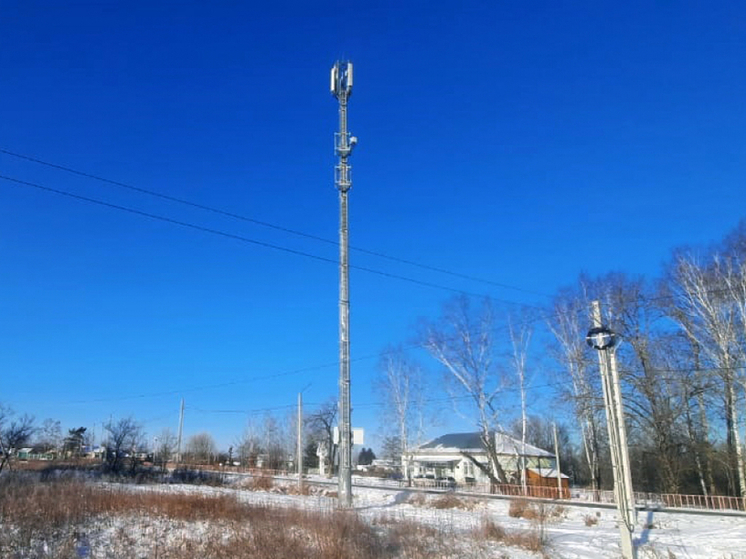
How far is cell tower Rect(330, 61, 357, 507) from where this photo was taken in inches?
742

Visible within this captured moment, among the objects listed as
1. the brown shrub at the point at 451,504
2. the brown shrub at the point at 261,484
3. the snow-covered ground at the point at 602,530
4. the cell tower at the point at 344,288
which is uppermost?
the cell tower at the point at 344,288

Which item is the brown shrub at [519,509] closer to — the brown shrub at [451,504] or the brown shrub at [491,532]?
the brown shrub at [451,504]

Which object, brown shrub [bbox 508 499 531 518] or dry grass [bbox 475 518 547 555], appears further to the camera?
brown shrub [bbox 508 499 531 518]

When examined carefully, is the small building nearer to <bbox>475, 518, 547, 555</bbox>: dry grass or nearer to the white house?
the white house

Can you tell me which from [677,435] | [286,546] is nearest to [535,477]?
[677,435]

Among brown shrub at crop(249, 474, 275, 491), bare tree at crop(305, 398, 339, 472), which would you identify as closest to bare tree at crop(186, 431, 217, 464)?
bare tree at crop(305, 398, 339, 472)

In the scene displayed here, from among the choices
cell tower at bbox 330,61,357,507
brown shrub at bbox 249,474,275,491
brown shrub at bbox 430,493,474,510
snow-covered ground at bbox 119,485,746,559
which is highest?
cell tower at bbox 330,61,357,507

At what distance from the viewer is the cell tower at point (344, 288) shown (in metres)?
18.9

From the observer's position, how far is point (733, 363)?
32156mm

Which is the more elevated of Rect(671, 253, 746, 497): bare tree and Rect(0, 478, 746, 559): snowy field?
Rect(671, 253, 746, 497): bare tree

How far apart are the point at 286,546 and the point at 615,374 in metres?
8.57

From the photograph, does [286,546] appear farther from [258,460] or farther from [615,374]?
[258,460]

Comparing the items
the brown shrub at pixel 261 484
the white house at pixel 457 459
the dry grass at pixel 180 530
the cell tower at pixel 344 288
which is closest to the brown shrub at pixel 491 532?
the dry grass at pixel 180 530

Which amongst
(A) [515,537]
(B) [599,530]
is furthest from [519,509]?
(A) [515,537]
